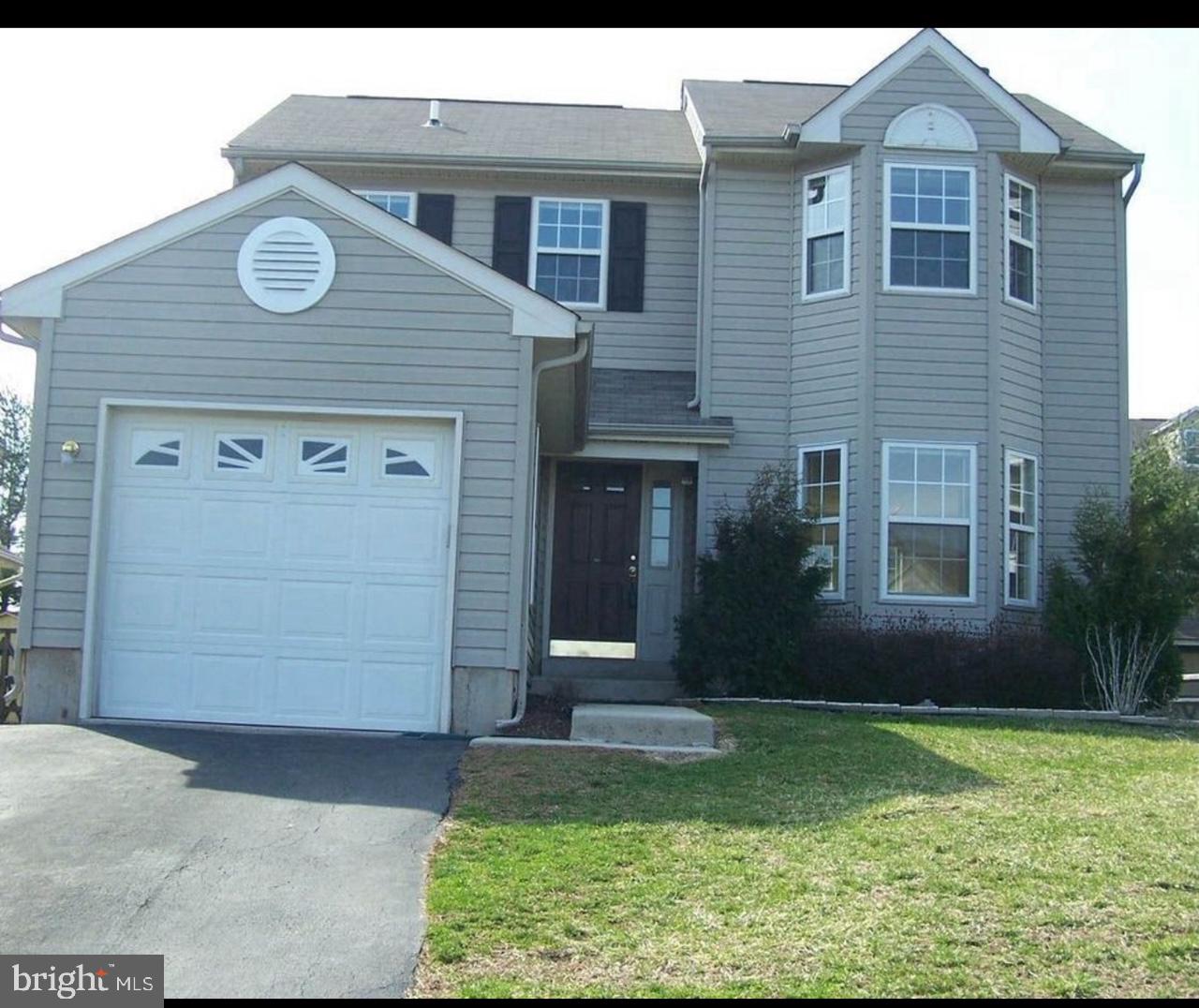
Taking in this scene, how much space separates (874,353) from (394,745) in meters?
7.76

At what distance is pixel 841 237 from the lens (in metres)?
15.0

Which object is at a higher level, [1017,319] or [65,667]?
[1017,319]

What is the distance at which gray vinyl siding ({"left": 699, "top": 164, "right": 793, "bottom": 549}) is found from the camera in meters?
15.1

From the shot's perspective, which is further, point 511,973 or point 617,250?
point 617,250

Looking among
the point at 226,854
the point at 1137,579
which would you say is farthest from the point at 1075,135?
the point at 226,854

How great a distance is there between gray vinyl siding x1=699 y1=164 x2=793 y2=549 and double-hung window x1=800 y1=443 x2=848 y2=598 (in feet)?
1.19

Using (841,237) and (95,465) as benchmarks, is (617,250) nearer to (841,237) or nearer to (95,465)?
(841,237)

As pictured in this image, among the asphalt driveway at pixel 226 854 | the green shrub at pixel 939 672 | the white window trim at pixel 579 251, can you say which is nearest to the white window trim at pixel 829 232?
the white window trim at pixel 579 251

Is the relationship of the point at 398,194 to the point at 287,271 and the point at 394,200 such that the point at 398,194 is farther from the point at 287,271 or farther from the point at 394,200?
the point at 287,271

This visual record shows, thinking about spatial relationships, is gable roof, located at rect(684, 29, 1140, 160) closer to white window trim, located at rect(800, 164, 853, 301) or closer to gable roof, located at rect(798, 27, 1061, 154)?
gable roof, located at rect(798, 27, 1061, 154)

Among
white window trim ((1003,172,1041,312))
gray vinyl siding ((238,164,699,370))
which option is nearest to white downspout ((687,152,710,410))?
gray vinyl siding ((238,164,699,370))
